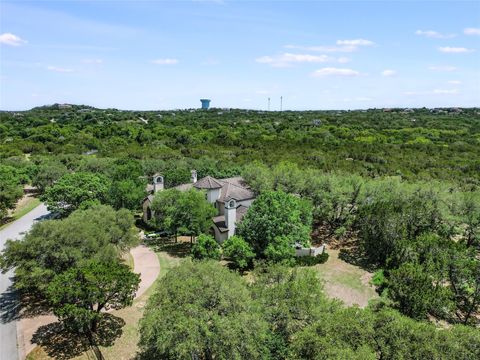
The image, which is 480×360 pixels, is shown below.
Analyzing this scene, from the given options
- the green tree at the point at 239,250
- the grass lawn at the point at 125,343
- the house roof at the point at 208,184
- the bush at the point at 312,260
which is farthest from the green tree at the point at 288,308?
the house roof at the point at 208,184

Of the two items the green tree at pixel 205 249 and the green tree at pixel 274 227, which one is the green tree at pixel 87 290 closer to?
the green tree at pixel 205 249

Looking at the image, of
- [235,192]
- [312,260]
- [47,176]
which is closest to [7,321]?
[235,192]

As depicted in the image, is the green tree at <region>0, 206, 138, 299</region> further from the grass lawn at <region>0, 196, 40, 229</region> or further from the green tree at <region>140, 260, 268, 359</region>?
the grass lawn at <region>0, 196, 40, 229</region>

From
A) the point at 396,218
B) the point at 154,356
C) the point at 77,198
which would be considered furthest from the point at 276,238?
the point at 77,198

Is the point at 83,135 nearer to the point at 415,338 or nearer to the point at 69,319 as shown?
the point at 69,319

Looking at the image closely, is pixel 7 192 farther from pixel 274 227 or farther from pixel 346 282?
pixel 346 282

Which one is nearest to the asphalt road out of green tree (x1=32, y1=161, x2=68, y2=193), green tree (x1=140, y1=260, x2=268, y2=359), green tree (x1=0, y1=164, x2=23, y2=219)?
green tree (x1=0, y1=164, x2=23, y2=219)
